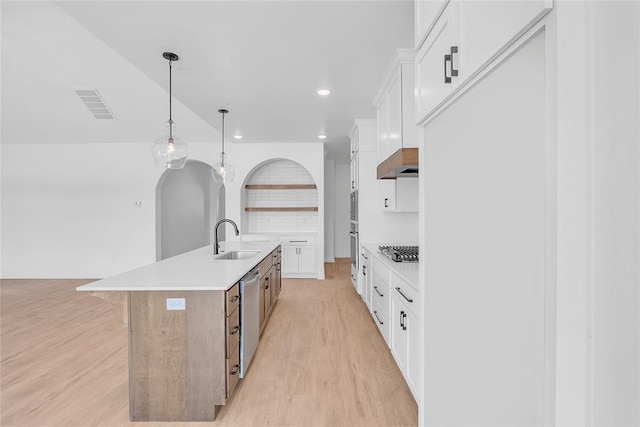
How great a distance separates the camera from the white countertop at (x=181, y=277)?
74.9 inches

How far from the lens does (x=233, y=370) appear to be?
213 centimetres

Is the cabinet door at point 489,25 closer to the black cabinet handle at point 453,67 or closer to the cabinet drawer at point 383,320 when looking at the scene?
the black cabinet handle at point 453,67

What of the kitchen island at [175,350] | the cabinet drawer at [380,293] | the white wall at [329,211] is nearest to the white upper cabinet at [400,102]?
the cabinet drawer at [380,293]

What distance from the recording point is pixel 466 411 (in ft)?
3.56

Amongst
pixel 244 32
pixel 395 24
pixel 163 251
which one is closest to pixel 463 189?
pixel 395 24

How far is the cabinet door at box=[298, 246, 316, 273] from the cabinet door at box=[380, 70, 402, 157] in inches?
137

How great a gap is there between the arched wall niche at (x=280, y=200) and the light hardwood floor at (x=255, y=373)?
2947 mm

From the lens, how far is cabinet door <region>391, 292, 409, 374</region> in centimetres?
221

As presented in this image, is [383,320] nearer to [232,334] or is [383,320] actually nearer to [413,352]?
[413,352]

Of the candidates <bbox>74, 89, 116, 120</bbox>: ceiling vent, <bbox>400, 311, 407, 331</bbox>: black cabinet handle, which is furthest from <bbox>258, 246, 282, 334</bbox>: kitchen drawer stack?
<bbox>74, 89, 116, 120</bbox>: ceiling vent

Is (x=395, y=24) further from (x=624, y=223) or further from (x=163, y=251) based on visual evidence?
(x=163, y=251)

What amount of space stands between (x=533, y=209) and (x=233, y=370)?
2.04 meters

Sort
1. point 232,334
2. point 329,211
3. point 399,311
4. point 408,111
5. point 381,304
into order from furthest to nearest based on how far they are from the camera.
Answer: point 329,211
point 381,304
point 408,111
point 399,311
point 232,334

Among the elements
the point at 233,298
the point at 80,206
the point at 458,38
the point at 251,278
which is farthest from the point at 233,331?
the point at 80,206
